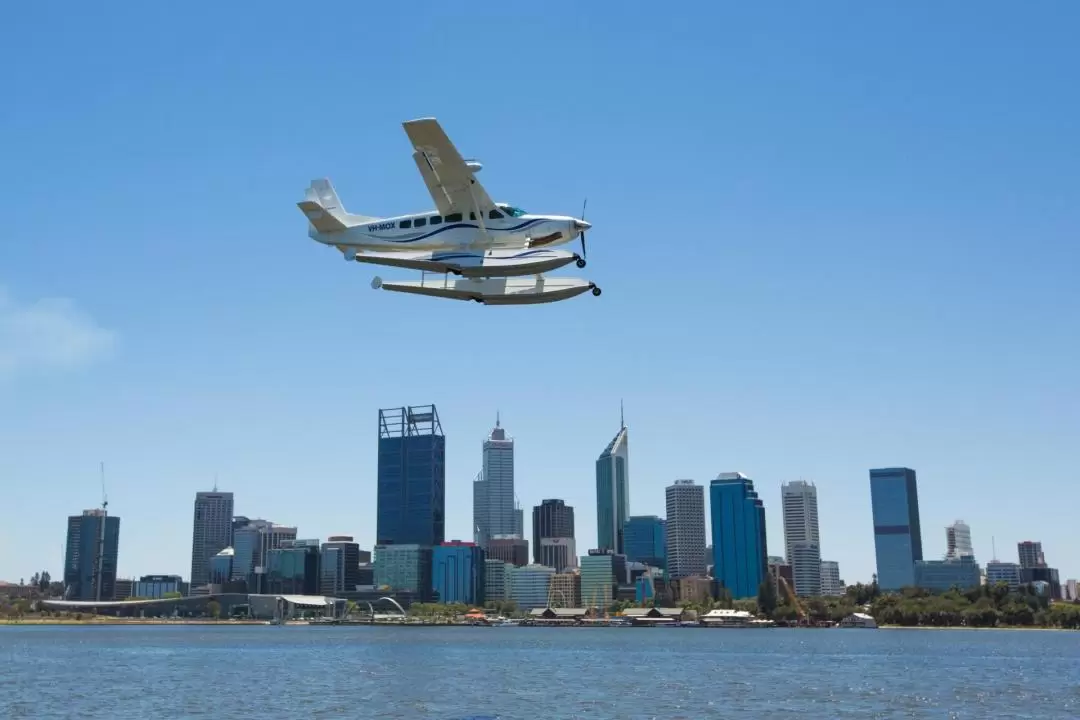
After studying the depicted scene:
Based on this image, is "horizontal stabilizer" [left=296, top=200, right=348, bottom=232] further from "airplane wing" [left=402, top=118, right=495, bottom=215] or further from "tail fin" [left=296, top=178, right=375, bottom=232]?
"airplane wing" [left=402, top=118, right=495, bottom=215]

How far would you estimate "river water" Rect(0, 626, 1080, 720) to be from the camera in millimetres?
53594

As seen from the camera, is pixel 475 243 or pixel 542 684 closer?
pixel 475 243

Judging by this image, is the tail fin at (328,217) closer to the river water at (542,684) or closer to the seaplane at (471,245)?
the seaplane at (471,245)

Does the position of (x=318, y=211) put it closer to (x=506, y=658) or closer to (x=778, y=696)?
(x=778, y=696)

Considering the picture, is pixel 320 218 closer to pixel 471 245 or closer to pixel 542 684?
pixel 471 245

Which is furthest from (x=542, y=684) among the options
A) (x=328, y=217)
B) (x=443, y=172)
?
(x=443, y=172)

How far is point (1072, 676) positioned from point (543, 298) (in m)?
55.9

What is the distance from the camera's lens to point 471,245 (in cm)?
3844

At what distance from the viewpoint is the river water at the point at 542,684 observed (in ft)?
176

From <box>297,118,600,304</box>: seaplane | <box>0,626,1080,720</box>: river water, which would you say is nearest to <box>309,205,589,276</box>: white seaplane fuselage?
<box>297,118,600,304</box>: seaplane

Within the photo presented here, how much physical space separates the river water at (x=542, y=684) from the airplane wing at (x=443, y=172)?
928 inches

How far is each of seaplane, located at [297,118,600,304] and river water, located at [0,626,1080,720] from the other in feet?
68.9

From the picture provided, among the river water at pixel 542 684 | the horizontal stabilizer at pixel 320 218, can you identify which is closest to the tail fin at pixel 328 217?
the horizontal stabilizer at pixel 320 218

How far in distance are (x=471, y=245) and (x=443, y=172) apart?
267cm
